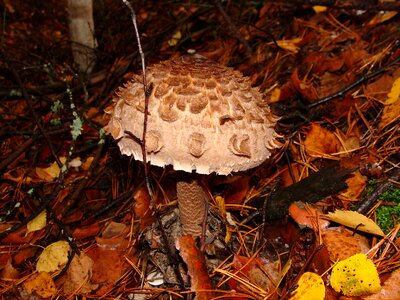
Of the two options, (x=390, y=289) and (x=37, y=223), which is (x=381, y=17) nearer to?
(x=390, y=289)

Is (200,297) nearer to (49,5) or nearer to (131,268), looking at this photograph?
(131,268)

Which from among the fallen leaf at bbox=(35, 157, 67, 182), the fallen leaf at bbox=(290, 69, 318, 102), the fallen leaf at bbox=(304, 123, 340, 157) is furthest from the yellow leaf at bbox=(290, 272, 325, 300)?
the fallen leaf at bbox=(35, 157, 67, 182)

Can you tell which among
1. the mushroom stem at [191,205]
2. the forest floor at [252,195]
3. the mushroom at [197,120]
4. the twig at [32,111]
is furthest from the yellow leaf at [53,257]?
the mushroom at [197,120]

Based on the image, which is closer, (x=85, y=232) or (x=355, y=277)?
(x=355, y=277)

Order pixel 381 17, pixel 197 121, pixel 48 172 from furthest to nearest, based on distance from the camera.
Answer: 1. pixel 381 17
2. pixel 48 172
3. pixel 197 121

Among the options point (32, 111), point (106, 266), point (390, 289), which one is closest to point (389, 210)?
point (390, 289)

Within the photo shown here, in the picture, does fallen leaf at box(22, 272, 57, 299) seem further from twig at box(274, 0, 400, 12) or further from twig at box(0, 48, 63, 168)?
twig at box(274, 0, 400, 12)

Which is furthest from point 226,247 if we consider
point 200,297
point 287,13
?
point 287,13

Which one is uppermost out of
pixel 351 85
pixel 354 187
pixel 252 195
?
pixel 351 85
